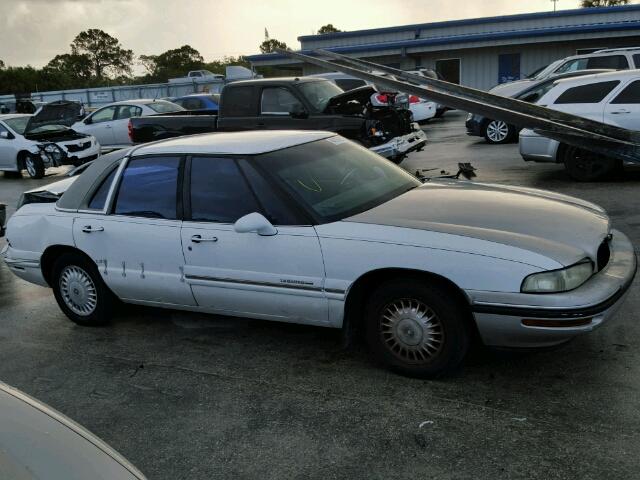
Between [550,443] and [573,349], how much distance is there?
1.16 m

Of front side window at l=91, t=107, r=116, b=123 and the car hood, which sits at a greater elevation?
front side window at l=91, t=107, r=116, b=123

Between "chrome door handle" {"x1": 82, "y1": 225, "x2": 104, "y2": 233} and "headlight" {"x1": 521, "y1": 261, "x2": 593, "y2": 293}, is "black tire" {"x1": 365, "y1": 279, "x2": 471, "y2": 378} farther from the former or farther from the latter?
→ "chrome door handle" {"x1": 82, "y1": 225, "x2": 104, "y2": 233}

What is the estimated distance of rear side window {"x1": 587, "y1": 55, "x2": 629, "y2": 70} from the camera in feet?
50.3

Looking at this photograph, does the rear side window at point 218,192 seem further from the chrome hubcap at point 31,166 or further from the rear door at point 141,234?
the chrome hubcap at point 31,166

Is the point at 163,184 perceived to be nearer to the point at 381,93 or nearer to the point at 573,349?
the point at 573,349

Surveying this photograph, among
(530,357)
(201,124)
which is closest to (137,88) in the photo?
(201,124)

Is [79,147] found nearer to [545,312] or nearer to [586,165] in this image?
[586,165]

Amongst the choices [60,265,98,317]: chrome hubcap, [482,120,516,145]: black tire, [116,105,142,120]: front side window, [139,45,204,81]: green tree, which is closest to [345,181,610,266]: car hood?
[60,265,98,317]: chrome hubcap

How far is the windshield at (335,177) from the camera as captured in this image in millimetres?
4168

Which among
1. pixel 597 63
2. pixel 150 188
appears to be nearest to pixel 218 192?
pixel 150 188

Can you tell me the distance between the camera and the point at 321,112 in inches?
402

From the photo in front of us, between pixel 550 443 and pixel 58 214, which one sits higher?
pixel 58 214

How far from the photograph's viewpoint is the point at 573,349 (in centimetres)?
412

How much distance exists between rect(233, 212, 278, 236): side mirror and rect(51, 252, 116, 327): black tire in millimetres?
1622
